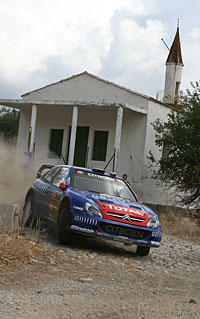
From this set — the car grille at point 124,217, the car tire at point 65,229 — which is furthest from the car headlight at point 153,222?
the car tire at point 65,229

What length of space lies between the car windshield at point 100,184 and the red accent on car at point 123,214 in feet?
3.28

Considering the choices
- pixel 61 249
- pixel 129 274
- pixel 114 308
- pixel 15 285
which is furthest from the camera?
pixel 61 249

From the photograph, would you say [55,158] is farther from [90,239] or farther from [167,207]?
[90,239]

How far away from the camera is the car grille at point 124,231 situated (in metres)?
9.39

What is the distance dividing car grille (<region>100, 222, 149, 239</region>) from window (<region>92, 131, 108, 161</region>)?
14.2 meters

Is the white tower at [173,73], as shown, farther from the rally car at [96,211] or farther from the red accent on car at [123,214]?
the red accent on car at [123,214]

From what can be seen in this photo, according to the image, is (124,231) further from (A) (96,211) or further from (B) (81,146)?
(B) (81,146)

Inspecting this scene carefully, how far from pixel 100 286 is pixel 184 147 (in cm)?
1408

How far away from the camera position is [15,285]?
20.3 ft

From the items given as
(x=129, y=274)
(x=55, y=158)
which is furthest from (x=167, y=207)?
(x=129, y=274)

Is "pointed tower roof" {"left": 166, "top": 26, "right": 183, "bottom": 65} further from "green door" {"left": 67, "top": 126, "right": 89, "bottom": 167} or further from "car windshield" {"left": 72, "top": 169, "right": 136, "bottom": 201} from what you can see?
"car windshield" {"left": 72, "top": 169, "right": 136, "bottom": 201}

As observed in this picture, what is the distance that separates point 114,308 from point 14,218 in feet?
15.8

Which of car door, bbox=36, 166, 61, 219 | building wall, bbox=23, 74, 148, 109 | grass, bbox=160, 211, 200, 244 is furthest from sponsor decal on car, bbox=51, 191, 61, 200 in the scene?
building wall, bbox=23, 74, 148, 109

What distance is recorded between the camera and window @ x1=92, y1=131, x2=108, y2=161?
23844 millimetres
